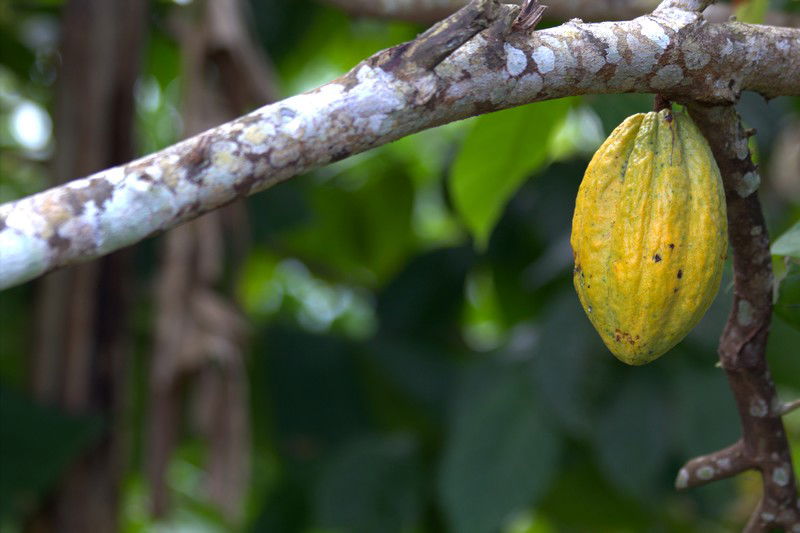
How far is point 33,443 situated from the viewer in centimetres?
167

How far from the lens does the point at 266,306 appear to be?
281cm

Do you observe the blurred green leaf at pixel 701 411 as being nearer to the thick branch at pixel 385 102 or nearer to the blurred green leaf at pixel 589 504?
the blurred green leaf at pixel 589 504

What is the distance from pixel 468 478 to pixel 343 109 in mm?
1165

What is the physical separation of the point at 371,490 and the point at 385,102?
135 cm

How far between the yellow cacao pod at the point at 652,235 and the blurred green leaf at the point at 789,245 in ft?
0.32

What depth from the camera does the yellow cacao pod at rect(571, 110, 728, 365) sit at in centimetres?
65

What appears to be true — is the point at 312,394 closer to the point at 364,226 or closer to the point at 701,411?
the point at 364,226

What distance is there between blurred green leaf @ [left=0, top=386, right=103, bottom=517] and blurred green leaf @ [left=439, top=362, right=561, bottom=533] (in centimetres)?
65

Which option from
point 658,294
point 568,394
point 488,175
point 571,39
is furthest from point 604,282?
point 568,394

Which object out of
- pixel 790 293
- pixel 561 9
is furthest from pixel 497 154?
pixel 790 293

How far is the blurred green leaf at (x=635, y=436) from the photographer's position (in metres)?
1.59

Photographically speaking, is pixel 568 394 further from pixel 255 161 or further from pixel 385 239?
pixel 255 161

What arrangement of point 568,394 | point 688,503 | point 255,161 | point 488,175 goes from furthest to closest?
point 688,503 < point 568,394 < point 488,175 < point 255,161

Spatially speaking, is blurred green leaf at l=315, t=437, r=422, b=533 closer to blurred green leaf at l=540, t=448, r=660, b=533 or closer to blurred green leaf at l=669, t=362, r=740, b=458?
blurred green leaf at l=540, t=448, r=660, b=533
